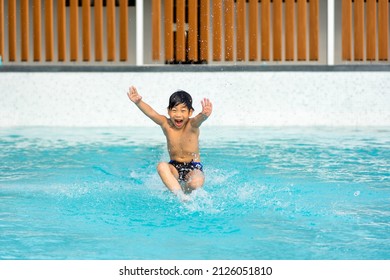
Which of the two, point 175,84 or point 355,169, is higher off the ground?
point 175,84

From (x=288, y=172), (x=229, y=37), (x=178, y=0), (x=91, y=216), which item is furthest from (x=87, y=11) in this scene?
(x=91, y=216)

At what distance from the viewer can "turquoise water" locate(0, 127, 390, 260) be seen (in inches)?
216

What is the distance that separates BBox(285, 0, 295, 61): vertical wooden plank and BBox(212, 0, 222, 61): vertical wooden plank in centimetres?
111

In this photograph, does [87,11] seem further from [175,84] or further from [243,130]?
[243,130]

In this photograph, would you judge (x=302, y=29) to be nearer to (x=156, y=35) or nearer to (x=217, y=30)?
(x=217, y=30)

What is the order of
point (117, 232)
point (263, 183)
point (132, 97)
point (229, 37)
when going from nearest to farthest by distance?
point (117, 232) < point (132, 97) < point (263, 183) < point (229, 37)

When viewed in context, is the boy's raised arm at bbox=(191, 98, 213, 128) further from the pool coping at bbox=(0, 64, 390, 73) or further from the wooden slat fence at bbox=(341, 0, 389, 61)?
the wooden slat fence at bbox=(341, 0, 389, 61)

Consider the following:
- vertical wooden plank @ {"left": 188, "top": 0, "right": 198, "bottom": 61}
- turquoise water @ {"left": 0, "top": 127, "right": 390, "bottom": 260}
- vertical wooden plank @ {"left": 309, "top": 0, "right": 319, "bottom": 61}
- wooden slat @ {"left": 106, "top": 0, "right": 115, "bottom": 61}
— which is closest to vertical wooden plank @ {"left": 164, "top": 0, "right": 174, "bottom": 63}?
vertical wooden plank @ {"left": 188, "top": 0, "right": 198, "bottom": 61}

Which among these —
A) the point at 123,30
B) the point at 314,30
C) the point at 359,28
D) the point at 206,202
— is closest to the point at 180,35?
the point at 123,30

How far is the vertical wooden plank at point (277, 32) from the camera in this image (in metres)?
14.4

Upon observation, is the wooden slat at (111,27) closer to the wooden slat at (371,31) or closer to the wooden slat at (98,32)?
the wooden slat at (98,32)

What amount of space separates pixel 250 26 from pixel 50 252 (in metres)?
9.64

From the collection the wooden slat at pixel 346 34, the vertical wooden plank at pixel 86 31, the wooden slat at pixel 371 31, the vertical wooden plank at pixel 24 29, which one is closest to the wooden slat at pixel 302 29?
the wooden slat at pixel 346 34

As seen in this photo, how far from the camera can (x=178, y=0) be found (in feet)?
47.9
